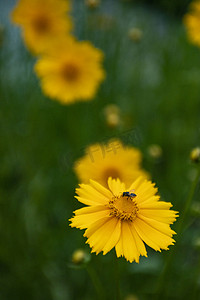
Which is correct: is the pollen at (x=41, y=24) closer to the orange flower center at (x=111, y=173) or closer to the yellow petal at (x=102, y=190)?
the orange flower center at (x=111, y=173)

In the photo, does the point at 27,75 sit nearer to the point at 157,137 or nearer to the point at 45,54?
the point at 45,54

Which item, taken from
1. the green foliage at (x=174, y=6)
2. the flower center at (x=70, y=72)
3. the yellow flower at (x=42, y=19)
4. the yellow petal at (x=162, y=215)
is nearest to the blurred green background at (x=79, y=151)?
the green foliage at (x=174, y=6)

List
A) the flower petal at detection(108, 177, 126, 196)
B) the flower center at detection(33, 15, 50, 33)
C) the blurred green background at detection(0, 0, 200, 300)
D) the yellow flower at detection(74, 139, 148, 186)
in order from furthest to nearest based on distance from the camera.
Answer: the flower center at detection(33, 15, 50, 33) → the blurred green background at detection(0, 0, 200, 300) → the yellow flower at detection(74, 139, 148, 186) → the flower petal at detection(108, 177, 126, 196)

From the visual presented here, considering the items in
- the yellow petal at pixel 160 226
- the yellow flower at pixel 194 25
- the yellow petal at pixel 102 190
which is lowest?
the yellow petal at pixel 160 226

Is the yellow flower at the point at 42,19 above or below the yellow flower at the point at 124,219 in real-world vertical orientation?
above

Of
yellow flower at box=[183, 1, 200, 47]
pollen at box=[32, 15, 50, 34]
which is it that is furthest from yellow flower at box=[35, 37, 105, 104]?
yellow flower at box=[183, 1, 200, 47]

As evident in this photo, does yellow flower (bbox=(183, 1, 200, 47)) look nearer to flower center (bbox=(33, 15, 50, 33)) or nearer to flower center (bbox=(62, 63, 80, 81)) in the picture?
flower center (bbox=(62, 63, 80, 81))

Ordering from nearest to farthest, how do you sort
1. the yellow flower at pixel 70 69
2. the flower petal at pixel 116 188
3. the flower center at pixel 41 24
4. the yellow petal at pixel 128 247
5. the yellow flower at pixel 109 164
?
the yellow petal at pixel 128 247, the flower petal at pixel 116 188, the yellow flower at pixel 109 164, the yellow flower at pixel 70 69, the flower center at pixel 41 24

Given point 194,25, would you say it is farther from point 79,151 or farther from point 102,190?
point 102,190
